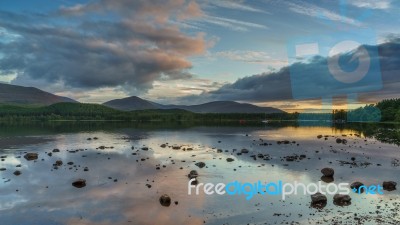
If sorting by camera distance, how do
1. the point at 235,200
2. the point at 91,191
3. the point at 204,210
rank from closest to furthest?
1. the point at 204,210
2. the point at 235,200
3. the point at 91,191

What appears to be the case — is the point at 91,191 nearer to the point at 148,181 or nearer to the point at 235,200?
the point at 148,181

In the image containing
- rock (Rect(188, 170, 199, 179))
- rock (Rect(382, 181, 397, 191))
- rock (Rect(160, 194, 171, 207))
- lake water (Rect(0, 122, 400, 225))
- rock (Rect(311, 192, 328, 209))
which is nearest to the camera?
lake water (Rect(0, 122, 400, 225))

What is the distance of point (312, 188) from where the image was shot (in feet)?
109

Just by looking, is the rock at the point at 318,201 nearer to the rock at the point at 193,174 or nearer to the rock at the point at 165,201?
the rock at the point at 165,201

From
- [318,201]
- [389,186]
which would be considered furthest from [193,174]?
[389,186]

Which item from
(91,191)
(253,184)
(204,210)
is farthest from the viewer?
(253,184)

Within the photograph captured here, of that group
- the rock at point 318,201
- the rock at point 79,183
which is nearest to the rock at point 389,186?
the rock at point 318,201

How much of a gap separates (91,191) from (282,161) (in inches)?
1107

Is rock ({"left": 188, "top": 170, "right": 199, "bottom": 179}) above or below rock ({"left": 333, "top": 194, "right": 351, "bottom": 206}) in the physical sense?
above

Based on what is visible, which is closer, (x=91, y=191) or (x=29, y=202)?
(x=29, y=202)

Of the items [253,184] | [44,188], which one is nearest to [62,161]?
[44,188]

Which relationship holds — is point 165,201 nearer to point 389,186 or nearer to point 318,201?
point 318,201

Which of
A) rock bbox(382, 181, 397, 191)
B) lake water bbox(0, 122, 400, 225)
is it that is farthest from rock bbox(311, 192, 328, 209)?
rock bbox(382, 181, 397, 191)

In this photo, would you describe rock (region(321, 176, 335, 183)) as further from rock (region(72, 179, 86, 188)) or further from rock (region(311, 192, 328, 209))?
rock (region(72, 179, 86, 188))
